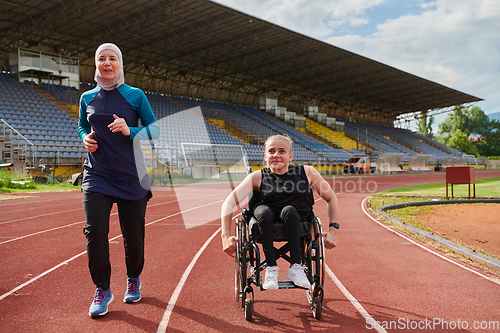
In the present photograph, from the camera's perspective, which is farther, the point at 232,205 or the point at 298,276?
the point at 232,205

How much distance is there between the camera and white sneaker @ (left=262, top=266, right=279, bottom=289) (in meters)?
2.88

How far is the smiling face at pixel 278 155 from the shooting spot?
3.33 metres

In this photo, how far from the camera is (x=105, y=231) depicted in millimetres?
3117

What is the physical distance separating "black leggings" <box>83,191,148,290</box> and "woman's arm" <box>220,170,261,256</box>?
0.75m

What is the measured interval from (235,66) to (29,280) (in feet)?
112

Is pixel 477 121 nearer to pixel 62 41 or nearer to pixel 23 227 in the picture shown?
pixel 62 41

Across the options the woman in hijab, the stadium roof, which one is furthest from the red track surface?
the stadium roof

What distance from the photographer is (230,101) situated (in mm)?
45438

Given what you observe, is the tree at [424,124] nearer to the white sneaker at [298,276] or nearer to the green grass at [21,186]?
the green grass at [21,186]

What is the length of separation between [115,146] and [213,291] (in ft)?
6.07

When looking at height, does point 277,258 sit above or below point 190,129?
below

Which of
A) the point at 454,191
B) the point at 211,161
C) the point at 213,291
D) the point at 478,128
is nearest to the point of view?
the point at 213,291

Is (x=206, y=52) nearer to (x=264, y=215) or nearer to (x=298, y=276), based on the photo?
(x=264, y=215)

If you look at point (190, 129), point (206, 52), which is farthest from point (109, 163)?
point (206, 52)
